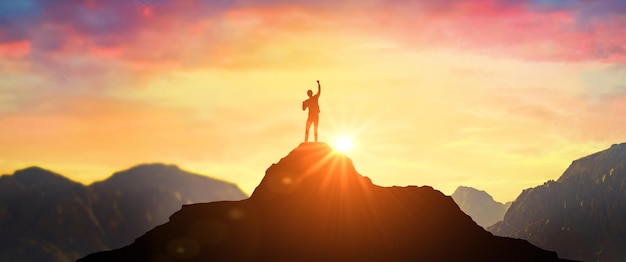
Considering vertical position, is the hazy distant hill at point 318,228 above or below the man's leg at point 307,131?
below

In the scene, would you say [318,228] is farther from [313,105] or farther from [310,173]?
[313,105]

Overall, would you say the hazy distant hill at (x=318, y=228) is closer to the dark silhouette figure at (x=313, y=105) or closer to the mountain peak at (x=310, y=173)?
the mountain peak at (x=310, y=173)

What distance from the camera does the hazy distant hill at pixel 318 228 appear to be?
6100 cm

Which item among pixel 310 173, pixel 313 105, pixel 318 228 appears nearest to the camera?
pixel 313 105

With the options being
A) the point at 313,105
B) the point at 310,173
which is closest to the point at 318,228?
the point at 310,173

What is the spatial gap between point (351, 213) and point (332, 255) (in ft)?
19.0

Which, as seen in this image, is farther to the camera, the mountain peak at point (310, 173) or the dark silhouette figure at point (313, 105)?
the mountain peak at point (310, 173)

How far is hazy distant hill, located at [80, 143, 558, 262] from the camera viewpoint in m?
61.0

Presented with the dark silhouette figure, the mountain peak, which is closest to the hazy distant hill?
the mountain peak

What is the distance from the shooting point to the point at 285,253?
6019cm

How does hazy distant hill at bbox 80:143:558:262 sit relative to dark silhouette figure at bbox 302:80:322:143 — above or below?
below

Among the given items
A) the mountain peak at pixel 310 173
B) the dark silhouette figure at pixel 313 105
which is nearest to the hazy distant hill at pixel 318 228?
the mountain peak at pixel 310 173

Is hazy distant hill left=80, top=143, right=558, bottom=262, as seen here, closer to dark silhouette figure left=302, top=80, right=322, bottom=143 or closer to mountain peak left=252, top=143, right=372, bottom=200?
mountain peak left=252, top=143, right=372, bottom=200

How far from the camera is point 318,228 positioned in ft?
206
